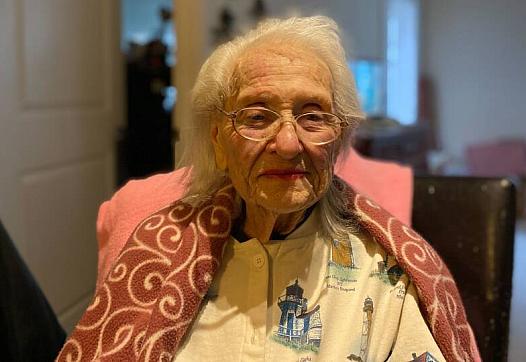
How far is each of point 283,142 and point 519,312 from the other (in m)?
2.98

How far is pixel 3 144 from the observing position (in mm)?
1951

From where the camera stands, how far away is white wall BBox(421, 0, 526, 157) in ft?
20.1

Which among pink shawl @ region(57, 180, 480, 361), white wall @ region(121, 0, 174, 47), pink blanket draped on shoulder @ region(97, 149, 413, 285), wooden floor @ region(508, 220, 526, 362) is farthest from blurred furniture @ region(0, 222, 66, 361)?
white wall @ region(121, 0, 174, 47)

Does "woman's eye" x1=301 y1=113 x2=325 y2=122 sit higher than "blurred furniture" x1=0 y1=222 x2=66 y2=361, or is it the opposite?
"woman's eye" x1=301 y1=113 x2=325 y2=122

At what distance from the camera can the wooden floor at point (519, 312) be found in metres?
2.98

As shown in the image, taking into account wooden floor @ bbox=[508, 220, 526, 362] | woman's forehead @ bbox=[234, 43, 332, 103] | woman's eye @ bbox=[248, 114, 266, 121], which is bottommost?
wooden floor @ bbox=[508, 220, 526, 362]

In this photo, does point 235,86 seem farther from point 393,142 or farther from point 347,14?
point 347,14

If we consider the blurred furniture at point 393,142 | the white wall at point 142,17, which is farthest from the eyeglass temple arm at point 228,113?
the white wall at point 142,17

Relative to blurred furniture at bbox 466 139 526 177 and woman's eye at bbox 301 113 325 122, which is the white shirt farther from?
blurred furniture at bbox 466 139 526 177

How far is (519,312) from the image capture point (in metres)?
3.47

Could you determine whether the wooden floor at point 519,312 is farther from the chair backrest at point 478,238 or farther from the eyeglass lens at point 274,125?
the eyeglass lens at point 274,125

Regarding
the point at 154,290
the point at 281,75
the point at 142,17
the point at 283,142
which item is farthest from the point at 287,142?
the point at 142,17

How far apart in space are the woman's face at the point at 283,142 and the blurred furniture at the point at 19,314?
48 centimetres

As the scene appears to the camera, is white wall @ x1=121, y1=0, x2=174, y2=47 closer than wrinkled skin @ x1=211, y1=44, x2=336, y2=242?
No
